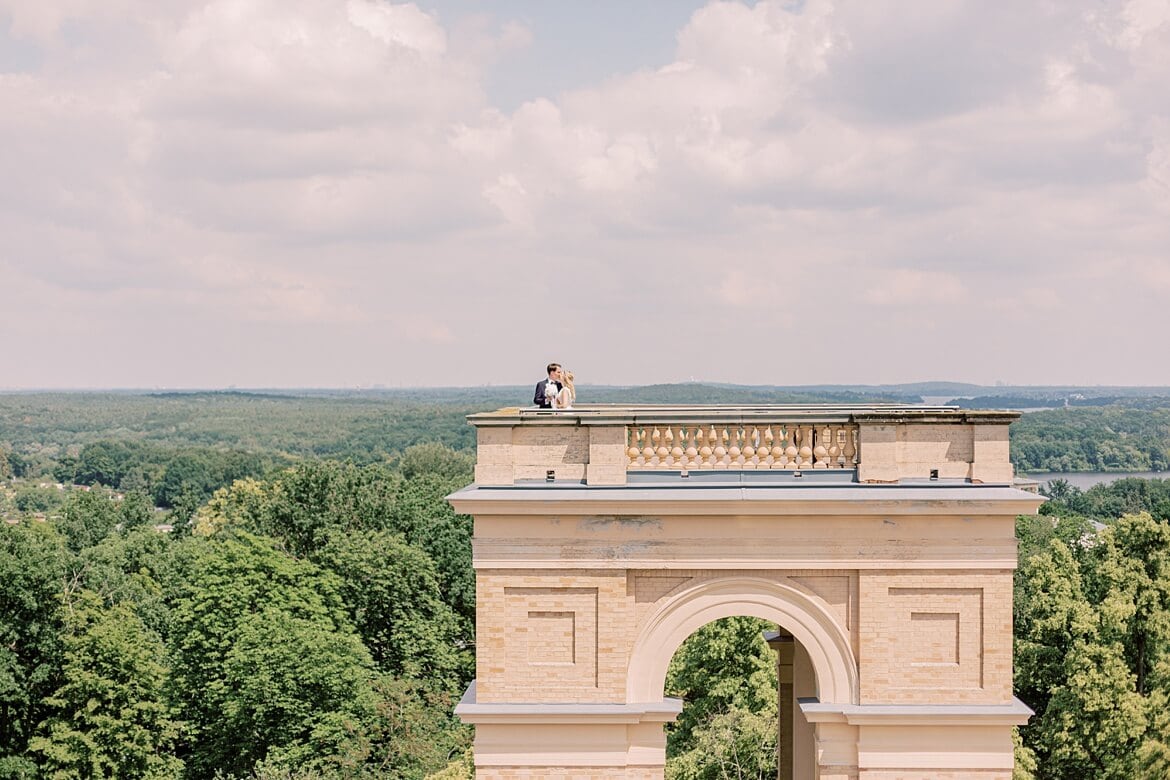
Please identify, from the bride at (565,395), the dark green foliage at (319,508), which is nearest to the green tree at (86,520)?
the dark green foliage at (319,508)

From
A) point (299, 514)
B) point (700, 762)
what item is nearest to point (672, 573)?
point (700, 762)

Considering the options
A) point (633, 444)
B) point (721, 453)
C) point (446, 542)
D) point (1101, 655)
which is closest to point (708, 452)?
point (721, 453)

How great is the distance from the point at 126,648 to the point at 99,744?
308 cm

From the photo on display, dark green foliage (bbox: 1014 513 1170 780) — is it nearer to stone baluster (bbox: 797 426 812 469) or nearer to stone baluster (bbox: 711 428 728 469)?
stone baluster (bbox: 797 426 812 469)

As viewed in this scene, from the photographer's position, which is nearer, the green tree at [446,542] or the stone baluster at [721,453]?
the stone baluster at [721,453]

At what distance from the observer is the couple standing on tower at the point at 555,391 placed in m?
15.6

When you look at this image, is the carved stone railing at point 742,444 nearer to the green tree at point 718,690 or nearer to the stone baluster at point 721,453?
the stone baluster at point 721,453

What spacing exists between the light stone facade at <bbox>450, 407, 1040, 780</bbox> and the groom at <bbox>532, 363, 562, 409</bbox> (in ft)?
4.68

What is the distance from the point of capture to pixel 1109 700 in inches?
1265

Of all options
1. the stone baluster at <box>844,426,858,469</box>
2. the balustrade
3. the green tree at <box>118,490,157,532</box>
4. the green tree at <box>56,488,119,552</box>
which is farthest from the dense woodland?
the green tree at <box>118,490,157,532</box>

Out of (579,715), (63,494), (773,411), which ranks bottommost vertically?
(63,494)

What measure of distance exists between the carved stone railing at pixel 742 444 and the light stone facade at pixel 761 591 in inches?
1.4

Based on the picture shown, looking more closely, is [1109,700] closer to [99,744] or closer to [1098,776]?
[1098,776]

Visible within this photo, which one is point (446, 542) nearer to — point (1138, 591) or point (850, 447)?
point (1138, 591)
